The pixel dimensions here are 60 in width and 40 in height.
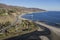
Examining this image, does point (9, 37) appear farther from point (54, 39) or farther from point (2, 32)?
point (54, 39)

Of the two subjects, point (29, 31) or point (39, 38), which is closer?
point (39, 38)

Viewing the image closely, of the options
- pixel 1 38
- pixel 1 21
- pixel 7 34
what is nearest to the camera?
pixel 1 38

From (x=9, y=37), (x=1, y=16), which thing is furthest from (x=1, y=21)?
(x=9, y=37)

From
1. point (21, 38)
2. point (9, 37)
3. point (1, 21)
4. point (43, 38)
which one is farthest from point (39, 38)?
point (1, 21)

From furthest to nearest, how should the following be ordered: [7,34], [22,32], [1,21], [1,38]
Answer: [1,21] → [22,32] → [7,34] → [1,38]

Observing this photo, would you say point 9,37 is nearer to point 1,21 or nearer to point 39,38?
point 39,38

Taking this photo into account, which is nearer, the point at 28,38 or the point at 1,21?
the point at 28,38

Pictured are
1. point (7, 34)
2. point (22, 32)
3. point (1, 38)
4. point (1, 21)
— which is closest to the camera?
point (1, 38)

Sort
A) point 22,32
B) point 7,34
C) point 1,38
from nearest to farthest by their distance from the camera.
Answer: point 1,38
point 7,34
point 22,32
